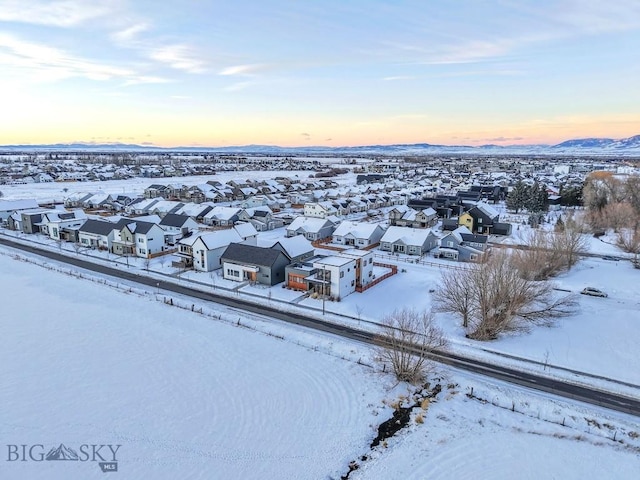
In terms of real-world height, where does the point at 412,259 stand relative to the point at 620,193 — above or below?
below

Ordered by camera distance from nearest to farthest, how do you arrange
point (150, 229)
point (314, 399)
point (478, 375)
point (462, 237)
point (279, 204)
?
point (314, 399), point (478, 375), point (150, 229), point (462, 237), point (279, 204)

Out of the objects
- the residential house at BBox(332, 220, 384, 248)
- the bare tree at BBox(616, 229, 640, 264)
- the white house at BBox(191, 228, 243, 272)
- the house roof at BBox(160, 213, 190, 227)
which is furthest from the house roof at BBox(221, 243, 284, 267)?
the bare tree at BBox(616, 229, 640, 264)

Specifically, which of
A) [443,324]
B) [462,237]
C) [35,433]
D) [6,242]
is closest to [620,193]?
[462,237]

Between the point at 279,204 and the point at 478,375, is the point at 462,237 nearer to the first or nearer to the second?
the point at 478,375

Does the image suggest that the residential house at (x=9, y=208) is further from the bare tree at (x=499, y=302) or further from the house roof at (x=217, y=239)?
the bare tree at (x=499, y=302)

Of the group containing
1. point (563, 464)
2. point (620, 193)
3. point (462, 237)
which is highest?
point (620, 193)

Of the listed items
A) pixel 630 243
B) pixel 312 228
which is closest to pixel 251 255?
pixel 312 228

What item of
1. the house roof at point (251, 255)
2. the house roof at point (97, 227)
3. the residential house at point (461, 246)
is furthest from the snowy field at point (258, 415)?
the residential house at point (461, 246)
